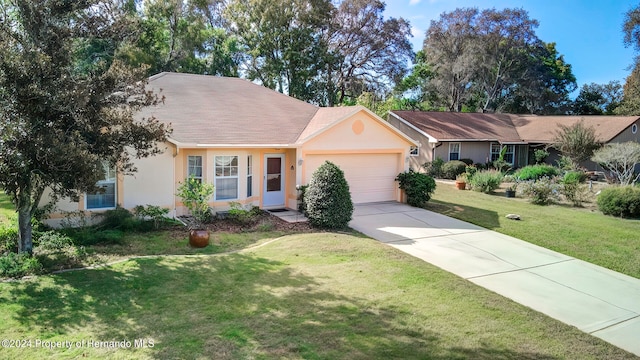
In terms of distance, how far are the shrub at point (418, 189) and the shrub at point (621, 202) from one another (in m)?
7.26

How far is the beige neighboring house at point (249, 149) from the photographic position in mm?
13633

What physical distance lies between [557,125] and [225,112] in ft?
83.1

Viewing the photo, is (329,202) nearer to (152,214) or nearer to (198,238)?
(198,238)

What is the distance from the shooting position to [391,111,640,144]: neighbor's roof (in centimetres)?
3034

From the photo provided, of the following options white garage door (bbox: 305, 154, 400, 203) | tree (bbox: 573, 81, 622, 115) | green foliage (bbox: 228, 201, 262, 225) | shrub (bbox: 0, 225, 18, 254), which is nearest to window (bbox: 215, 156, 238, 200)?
green foliage (bbox: 228, 201, 262, 225)

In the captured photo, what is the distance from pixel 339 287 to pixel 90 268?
537 centimetres

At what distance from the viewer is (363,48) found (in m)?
41.7

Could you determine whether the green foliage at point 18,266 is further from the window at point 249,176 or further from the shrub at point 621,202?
the shrub at point 621,202

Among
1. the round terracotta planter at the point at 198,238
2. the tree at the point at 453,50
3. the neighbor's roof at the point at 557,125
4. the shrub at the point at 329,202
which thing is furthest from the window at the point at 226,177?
the tree at the point at 453,50

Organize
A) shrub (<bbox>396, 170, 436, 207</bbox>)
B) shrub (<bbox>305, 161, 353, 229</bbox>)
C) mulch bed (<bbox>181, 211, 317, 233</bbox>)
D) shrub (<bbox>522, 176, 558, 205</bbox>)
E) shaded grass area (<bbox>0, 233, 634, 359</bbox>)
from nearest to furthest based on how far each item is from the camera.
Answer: shaded grass area (<bbox>0, 233, 634, 359</bbox>) < mulch bed (<bbox>181, 211, 317, 233</bbox>) < shrub (<bbox>305, 161, 353, 229</bbox>) < shrub (<bbox>396, 170, 436, 207</bbox>) < shrub (<bbox>522, 176, 558, 205</bbox>)

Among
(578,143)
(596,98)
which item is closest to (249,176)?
(578,143)

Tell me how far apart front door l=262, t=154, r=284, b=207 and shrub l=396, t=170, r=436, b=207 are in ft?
18.5

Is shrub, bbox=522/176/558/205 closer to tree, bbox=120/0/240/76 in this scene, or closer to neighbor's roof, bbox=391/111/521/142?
neighbor's roof, bbox=391/111/521/142

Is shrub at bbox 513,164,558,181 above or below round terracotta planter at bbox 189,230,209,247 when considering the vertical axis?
above
